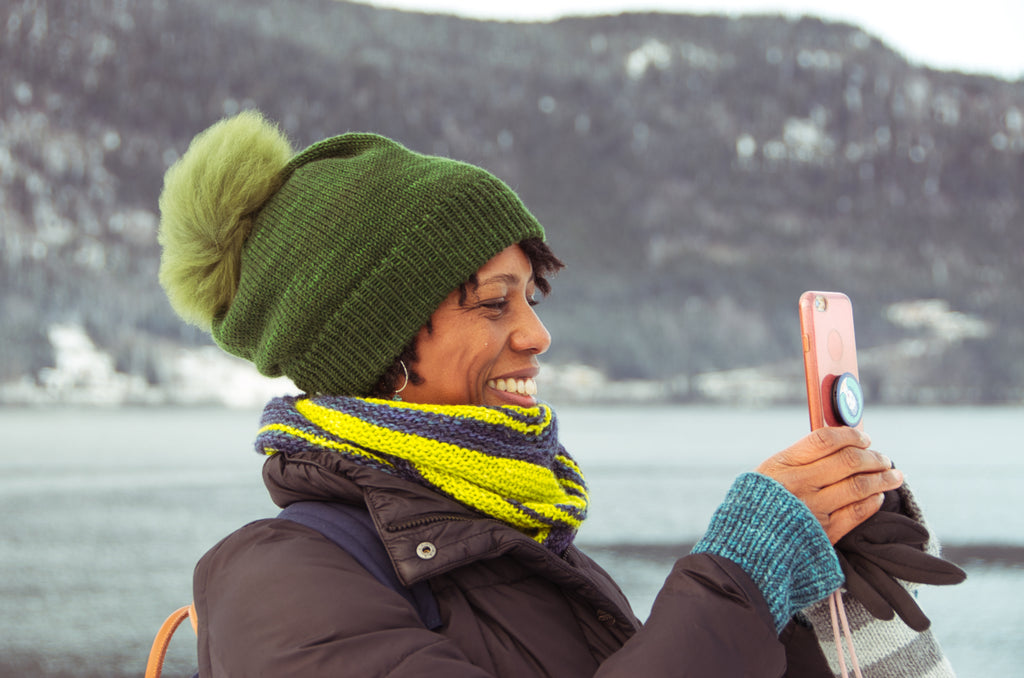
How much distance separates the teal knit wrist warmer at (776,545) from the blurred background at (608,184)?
3477 inches

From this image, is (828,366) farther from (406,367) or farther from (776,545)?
(406,367)

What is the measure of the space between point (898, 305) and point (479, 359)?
16010 centimetres

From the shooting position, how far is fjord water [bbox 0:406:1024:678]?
1340 centimetres

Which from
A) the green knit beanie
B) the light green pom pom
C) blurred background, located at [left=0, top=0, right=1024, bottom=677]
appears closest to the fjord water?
the green knit beanie

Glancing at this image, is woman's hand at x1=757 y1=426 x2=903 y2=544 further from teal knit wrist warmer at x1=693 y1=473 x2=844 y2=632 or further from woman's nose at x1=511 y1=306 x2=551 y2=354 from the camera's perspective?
woman's nose at x1=511 y1=306 x2=551 y2=354

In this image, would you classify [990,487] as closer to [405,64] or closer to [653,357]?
[653,357]

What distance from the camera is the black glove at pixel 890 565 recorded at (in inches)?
40.9

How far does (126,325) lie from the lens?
5064 inches

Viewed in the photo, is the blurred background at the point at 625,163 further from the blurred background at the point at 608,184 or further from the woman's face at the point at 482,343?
the woman's face at the point at 482,343

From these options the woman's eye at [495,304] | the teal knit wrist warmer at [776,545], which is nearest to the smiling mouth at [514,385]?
the woman's eye at [495,304]

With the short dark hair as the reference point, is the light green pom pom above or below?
above

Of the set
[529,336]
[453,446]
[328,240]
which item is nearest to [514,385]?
[529,336]

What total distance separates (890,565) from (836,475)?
0.13 m

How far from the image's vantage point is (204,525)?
24.9 meters
